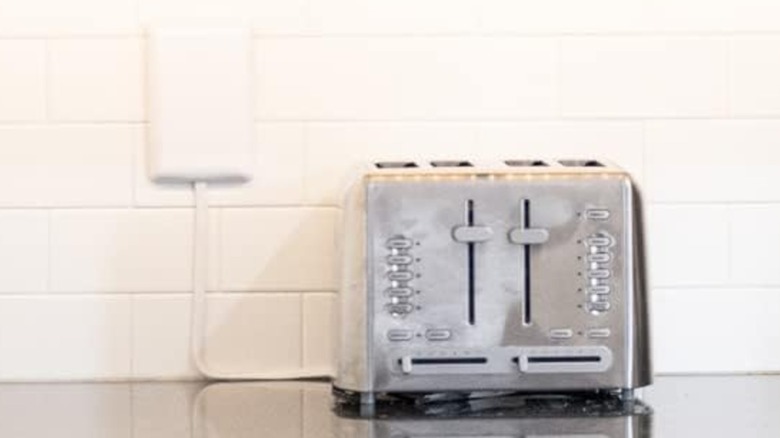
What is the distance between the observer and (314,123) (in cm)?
136

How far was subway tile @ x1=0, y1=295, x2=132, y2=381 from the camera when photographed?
4.48 ft

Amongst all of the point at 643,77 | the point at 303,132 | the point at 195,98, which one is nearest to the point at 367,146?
the point at 303,132

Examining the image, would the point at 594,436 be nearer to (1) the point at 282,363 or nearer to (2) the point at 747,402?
(2) the point at 747,402

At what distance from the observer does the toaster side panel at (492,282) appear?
1.17 m

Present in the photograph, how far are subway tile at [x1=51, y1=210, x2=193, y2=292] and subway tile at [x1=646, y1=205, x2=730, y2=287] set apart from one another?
45cm

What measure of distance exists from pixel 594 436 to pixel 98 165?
0.55 meters

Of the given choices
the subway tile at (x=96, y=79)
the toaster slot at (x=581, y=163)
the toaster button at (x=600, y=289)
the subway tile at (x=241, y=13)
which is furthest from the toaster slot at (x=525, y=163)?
the subway tile at (x=96, y=79)

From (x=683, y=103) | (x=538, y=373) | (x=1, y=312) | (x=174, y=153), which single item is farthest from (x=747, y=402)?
(x=1, y=312)

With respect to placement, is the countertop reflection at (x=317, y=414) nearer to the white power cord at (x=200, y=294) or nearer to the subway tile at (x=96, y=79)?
the white power cord at (x=200, y=294)

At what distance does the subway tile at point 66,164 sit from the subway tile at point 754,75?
22.4 inches

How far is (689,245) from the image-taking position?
138 centimetres

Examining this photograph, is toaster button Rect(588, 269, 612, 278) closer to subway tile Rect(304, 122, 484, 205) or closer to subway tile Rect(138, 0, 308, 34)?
subway tile Rect(304, 122, 484, 205)

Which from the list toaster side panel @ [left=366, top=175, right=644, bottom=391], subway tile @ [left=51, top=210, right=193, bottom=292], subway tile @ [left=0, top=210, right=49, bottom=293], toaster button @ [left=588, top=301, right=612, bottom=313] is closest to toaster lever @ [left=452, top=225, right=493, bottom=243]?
toaster side panel @ [left=366, top=175, right=644, bottom=391]

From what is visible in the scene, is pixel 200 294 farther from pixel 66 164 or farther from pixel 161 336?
pixel 66 164
